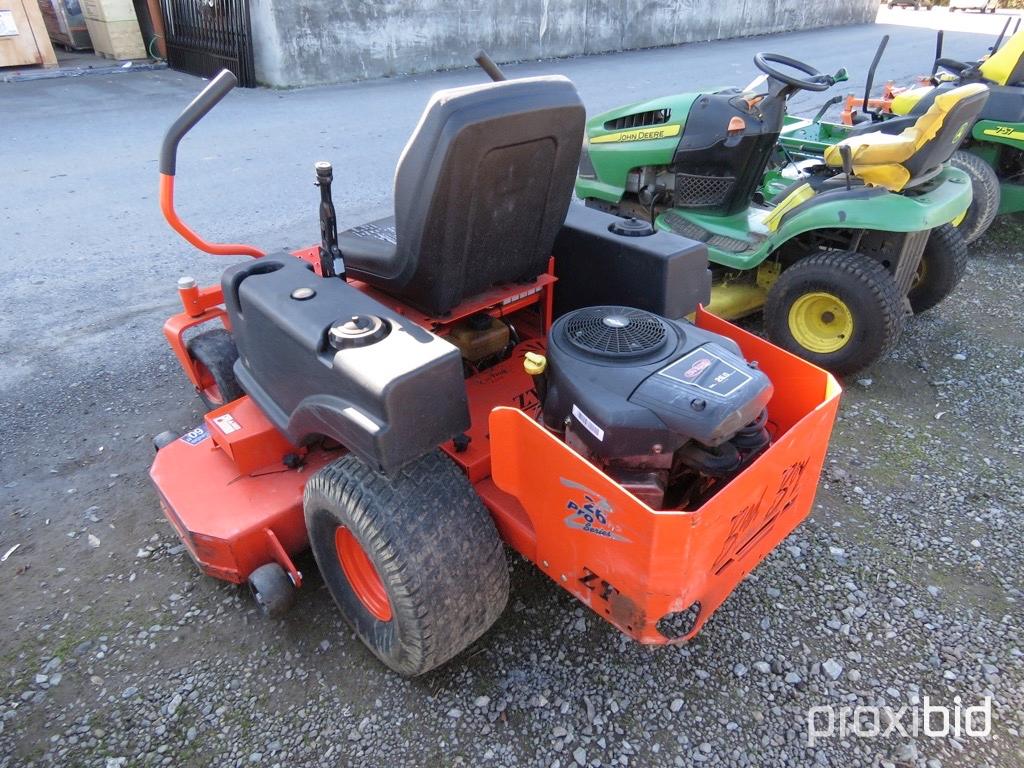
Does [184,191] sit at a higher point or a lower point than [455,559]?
lower

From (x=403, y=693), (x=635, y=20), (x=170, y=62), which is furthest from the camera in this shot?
(x=635, y=20)

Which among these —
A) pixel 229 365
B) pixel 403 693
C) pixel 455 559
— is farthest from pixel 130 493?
pixel 455 559

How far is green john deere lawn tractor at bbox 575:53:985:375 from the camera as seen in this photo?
2.99m

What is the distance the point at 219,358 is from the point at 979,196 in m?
4.36

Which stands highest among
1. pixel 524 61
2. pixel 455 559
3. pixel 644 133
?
pixel 644 133

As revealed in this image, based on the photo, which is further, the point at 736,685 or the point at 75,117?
the point at 75,117

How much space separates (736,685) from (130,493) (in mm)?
2115

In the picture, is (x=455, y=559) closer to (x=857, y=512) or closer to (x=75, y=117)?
(x=857, y=512)

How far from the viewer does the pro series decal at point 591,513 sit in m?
1.46

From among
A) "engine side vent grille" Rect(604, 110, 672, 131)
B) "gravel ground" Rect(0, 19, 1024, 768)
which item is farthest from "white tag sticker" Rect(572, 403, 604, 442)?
"engine side vent grille" Rect(604, 110, 672, 131)

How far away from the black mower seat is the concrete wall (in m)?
7.58

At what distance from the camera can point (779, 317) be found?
3268mm

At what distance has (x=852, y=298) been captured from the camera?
300cm

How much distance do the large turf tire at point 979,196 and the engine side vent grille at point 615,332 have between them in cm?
347
